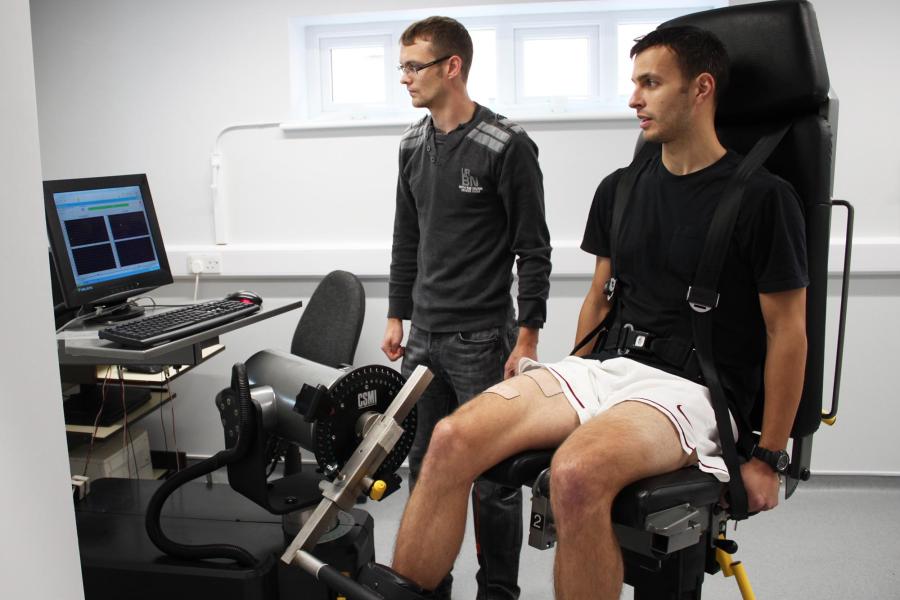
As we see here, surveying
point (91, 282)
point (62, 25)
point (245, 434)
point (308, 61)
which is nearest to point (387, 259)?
point (308, 61)

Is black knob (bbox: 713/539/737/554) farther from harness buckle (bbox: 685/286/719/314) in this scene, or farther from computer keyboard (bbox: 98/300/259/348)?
computer keyboard (bbox: 98/300/259/348)

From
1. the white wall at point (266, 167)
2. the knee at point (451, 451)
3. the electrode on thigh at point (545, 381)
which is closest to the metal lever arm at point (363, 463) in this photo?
the knee at point (451, 451)

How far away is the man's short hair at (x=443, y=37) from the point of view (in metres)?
1.96

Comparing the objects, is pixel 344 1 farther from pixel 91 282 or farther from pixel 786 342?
pixel 786 342

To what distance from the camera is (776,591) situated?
214 cm

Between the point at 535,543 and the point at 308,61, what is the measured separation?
234 cm

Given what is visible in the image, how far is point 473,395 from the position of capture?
6.39 feet

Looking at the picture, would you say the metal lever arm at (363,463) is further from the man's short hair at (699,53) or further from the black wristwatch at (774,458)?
the man's short hair at (699,53)

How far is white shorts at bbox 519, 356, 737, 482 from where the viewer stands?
1.36m

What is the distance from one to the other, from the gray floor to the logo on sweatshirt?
118 centimetres

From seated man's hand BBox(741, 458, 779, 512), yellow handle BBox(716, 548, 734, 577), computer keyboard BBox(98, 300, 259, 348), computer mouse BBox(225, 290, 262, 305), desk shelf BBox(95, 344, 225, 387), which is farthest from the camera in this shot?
desk shelf BBox(95, 344, 225, 387)

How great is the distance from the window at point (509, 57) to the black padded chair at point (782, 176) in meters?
1.31

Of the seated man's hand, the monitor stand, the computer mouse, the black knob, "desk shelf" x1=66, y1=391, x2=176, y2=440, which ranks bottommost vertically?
"desk shelf" x1=66, y1=391, x2=176, y2=440

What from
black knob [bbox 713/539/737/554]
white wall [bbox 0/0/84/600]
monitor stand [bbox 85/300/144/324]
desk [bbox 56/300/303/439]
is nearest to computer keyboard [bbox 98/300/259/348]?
desk [bbox 56/300/303/439]
